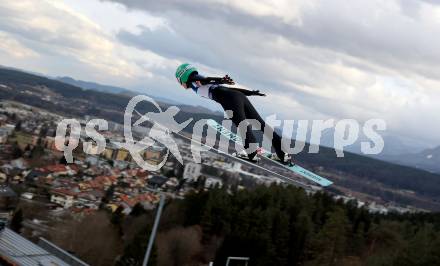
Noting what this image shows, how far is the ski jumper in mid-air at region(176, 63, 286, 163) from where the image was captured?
368 inches

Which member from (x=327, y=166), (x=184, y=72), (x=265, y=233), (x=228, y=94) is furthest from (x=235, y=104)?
(x=327, y=166)

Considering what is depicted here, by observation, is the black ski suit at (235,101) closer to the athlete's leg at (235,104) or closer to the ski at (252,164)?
the athlete's leg at (235,104)

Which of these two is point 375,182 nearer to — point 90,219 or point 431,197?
point 431,197

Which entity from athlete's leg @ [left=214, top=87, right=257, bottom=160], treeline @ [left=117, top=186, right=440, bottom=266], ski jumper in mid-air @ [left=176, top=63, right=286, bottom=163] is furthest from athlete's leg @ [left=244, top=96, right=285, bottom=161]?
treeline @ [left=117, top=186, right=440, bottom=266]

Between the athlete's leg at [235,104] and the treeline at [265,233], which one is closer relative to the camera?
the athlete's leg at [235,104]

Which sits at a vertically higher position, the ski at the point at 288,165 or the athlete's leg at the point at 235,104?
the athlete's leg at the point at 235,104

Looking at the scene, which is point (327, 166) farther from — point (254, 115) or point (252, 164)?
point (254, 115)

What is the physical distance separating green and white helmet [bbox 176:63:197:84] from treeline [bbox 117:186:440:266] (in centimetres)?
1967

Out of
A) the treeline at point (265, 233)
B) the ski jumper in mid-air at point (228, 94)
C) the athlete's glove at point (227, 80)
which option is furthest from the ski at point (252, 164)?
the treeline at point (265, 233)

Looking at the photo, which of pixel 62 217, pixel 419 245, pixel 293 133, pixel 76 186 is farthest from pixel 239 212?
pixel 76 186

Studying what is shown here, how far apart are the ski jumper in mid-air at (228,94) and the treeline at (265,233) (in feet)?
61.7

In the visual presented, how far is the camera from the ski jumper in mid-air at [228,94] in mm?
9352

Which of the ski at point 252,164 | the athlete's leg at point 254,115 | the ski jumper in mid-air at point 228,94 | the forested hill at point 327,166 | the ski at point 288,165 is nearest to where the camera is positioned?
the ski jumper in mid-air at point 228,94

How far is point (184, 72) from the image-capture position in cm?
1001
